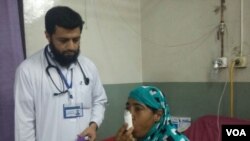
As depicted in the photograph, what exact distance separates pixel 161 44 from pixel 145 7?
46 centimetres

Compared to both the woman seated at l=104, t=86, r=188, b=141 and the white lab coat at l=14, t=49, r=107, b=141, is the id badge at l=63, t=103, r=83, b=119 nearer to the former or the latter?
the white lab coat at l=14, t=49, r=107, b=141

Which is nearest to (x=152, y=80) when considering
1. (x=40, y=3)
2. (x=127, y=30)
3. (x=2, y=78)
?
(x=127, y=30)

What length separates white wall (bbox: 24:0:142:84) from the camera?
8.04ft

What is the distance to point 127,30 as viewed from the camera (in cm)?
331

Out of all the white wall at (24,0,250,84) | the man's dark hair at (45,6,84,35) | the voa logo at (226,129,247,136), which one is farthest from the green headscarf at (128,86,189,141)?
the white wall at (24,0,250,84)

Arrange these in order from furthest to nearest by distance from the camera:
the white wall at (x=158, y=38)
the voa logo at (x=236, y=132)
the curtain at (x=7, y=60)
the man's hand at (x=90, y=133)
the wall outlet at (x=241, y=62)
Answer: the white wall at (x=158, y=38)
the wall outlet at (x=241, y=62)
the voa logo at (x=236, y=132)
the curtain at (x=7, y=60)
the man's hand at (x=90, y=133)

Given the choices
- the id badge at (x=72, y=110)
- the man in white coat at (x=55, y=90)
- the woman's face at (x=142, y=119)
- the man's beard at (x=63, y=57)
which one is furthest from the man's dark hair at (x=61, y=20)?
the woman's face at (x=142, y=119)

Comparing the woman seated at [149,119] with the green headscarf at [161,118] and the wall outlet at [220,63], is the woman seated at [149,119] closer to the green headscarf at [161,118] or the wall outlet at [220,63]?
the green headscarf at [161,118]

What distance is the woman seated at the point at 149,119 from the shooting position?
1545 millimetres

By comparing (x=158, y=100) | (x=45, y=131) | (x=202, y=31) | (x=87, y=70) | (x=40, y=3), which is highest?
(x=40, y=3)

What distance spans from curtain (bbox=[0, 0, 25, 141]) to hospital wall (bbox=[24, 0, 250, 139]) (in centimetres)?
55

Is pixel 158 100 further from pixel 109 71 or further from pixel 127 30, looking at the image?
pixel 127 30

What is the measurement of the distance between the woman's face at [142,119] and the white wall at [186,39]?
1507 mm

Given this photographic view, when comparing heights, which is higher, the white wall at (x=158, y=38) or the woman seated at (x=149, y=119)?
the white wall at (x=158, y=38)
